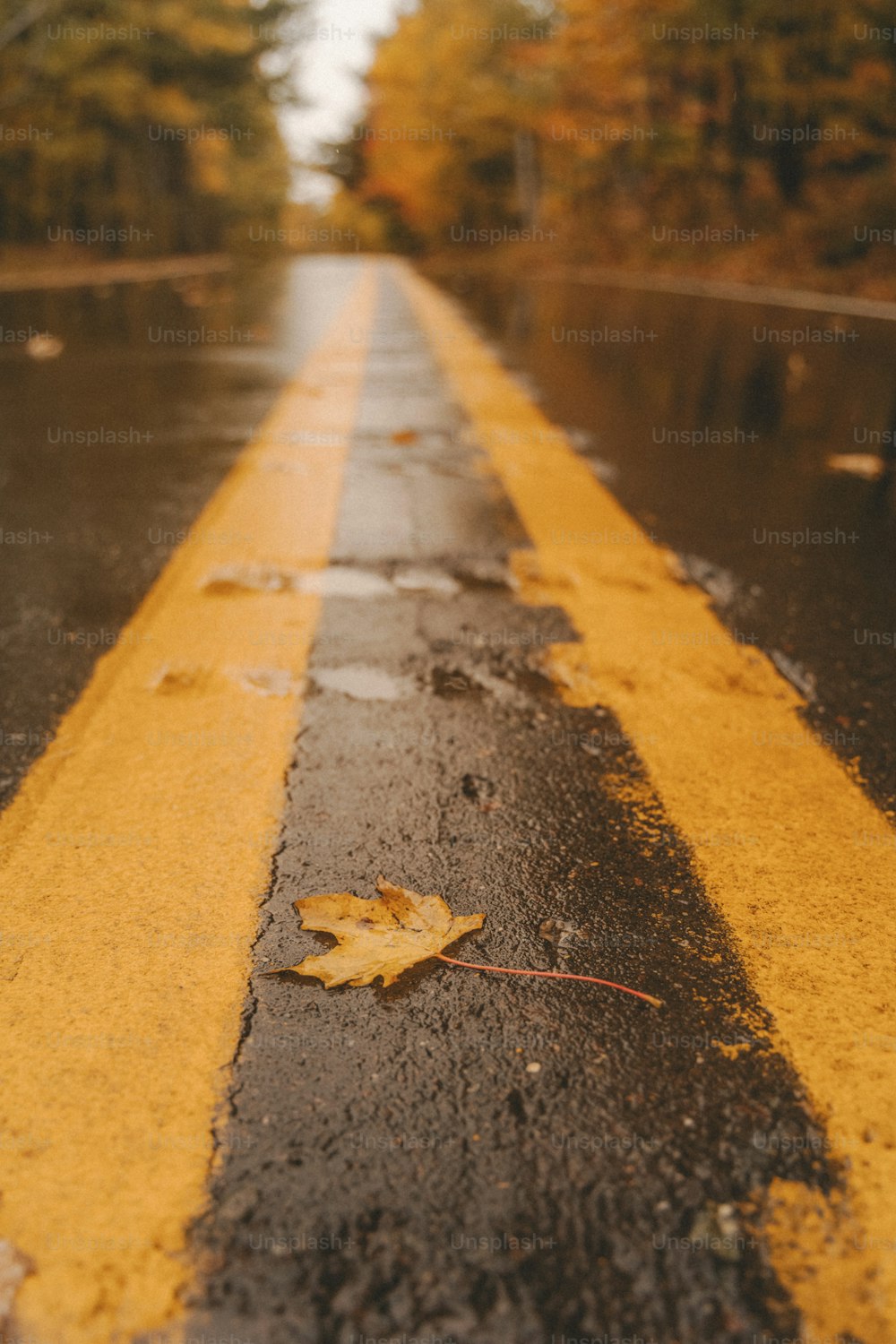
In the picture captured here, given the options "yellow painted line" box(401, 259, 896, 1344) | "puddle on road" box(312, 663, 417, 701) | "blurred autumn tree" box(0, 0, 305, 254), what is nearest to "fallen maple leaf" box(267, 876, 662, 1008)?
"yellow painted line" box(401, 259, 896, 1344)

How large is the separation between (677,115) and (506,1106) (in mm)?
26493

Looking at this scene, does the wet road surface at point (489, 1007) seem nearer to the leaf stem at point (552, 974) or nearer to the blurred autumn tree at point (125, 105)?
the leaf stem at point (552, 974)

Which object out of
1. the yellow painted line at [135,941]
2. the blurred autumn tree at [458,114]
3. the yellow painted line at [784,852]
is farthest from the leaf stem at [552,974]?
the blurred autumn tree at [458,114]

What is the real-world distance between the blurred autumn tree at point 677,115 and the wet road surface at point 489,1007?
14.7 meters

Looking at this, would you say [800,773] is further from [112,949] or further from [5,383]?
[5,383]

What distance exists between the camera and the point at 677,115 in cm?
2306

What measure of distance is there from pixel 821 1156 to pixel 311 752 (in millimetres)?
1041

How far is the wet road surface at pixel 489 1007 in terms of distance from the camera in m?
0.90

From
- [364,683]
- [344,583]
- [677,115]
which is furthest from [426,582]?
[677,115]

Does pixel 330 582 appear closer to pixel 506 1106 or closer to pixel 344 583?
pixel 344 583

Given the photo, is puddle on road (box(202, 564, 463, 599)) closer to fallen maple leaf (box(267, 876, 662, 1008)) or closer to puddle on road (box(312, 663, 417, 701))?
puddle on road (box(312, 663, 417, 701))

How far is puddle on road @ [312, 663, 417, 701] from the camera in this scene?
199cm

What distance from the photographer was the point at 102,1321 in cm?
87

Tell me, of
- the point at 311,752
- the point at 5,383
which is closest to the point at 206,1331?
the point at 311,752
